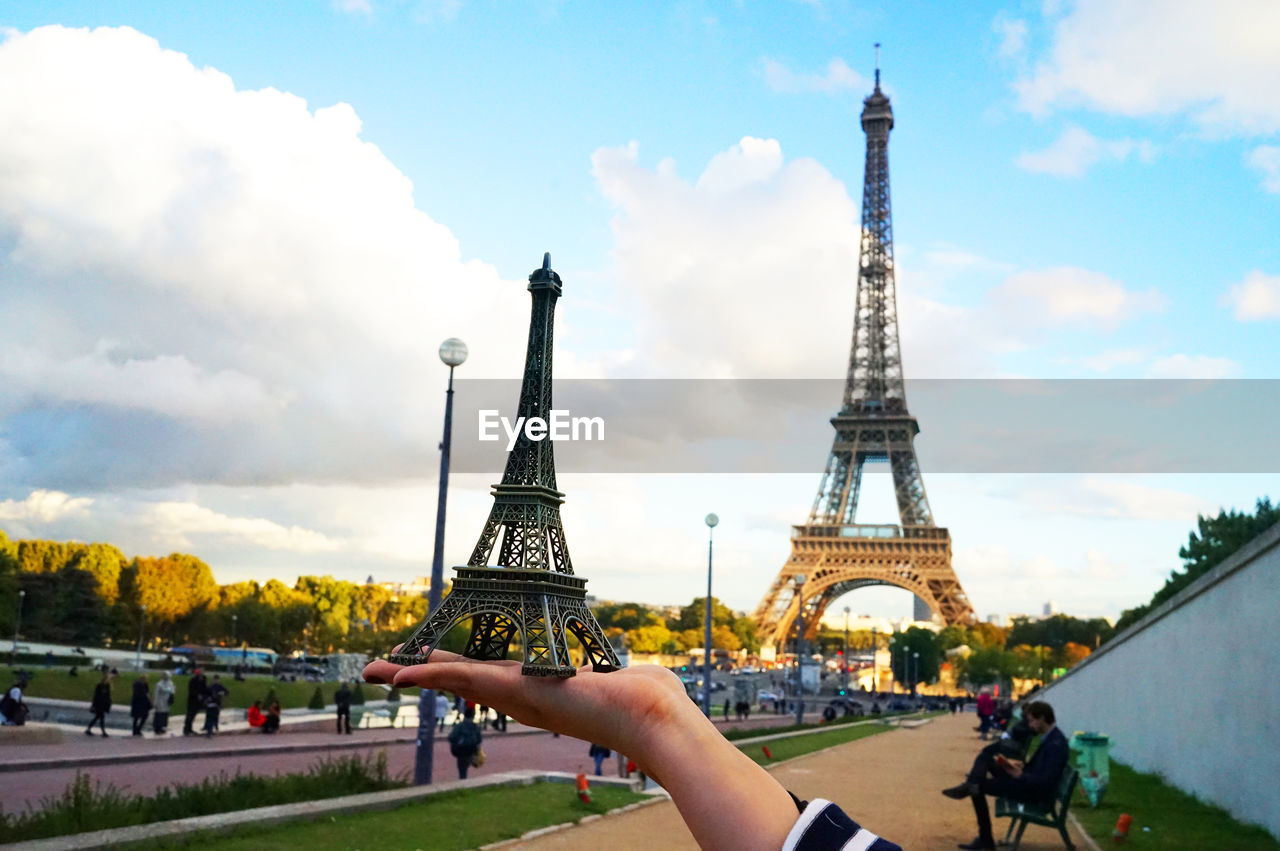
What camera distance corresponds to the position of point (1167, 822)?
12.7 m

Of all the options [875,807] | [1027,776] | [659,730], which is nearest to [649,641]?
[875,807]

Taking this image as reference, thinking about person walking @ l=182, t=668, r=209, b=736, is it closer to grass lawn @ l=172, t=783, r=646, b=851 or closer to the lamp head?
grass lawn @ l=172, t=783, r=646, b=851

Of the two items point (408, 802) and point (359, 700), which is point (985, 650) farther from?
point (408, 802)

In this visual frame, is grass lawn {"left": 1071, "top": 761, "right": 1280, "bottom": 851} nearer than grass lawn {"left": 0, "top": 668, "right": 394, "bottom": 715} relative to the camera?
Yes

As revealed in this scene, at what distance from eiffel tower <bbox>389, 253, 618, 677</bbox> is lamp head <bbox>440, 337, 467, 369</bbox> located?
5.75 metres

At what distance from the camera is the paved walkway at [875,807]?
11922mm

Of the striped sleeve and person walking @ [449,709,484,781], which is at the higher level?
the striped sleeve

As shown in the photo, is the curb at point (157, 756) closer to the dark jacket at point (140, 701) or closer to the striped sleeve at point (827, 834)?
the dark jacket at point (140, 701)

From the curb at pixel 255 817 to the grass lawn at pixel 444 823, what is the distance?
12 cm

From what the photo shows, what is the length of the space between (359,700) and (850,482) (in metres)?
50.9

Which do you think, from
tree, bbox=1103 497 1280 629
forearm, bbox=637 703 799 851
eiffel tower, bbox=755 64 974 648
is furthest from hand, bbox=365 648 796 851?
eiffel tower, bbox=755 64 974 648

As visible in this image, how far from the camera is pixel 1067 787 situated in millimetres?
10445

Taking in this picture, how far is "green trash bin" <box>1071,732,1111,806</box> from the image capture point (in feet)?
47.1

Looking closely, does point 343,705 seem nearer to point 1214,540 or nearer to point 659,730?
point 659,730
